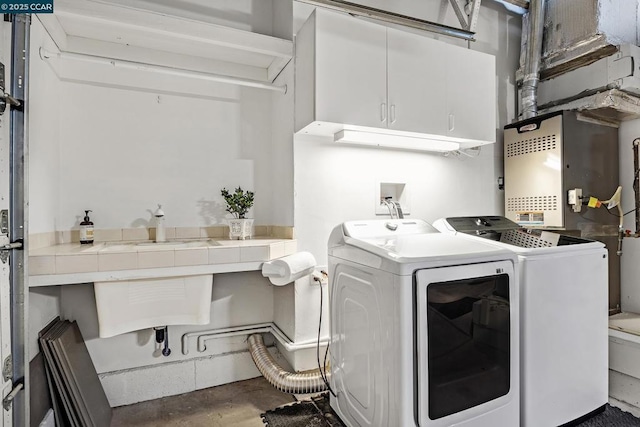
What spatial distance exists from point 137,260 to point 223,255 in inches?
17.4

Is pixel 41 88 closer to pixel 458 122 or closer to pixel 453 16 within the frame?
pixel 458 122

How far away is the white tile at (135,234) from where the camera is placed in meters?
2.22

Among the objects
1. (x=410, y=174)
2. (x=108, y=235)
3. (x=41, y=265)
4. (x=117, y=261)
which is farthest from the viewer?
(x=410, y=174)

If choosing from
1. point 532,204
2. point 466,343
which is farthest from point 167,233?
point 532,204

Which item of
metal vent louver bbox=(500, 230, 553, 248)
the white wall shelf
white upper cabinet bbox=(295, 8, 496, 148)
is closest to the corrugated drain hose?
metal vent louver bbox=(500, 230, 553, 248)

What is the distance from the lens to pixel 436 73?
7.85ft

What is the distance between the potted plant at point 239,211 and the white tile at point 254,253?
297mm

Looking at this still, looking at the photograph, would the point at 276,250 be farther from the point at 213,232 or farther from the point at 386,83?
the point at 386,83

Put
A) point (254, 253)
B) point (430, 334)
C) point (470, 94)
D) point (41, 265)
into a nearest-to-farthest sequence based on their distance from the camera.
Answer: point (430, 334)
point (41, 265)
point (254, 253)
point (470, 94)

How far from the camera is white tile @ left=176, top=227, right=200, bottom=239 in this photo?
2344 mm

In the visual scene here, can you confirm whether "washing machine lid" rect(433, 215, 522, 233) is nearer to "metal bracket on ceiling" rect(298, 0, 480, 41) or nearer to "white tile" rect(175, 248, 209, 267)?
"metal bracket on ceiling" rect(298, 0, 480, 41)

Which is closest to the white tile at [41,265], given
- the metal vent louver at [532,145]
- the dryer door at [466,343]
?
the dryer door at [466,343]

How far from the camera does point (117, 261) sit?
5.79 ft

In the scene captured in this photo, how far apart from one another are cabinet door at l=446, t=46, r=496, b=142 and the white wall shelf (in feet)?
3.91
